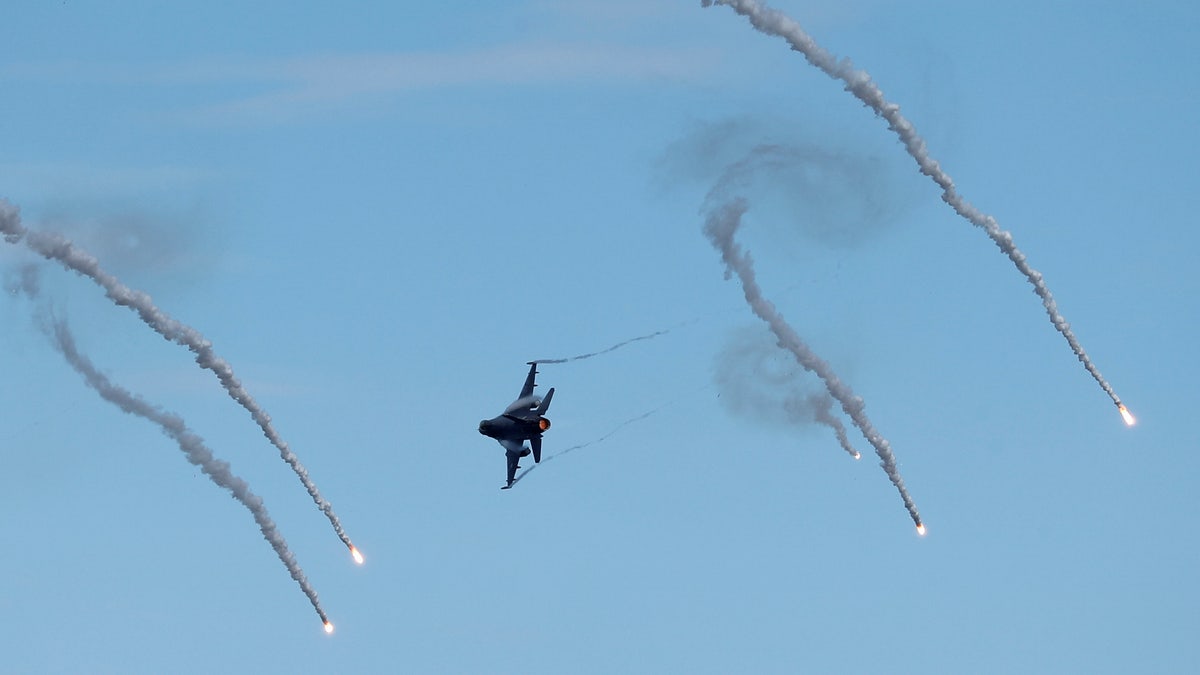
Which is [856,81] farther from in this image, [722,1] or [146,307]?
[146,307]

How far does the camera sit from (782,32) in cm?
19525

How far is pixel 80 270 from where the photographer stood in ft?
627

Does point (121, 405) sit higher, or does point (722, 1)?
point (722, 1)

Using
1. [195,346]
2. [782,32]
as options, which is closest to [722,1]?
[782,32]

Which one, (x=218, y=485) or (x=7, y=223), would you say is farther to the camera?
(x=218, y=485)

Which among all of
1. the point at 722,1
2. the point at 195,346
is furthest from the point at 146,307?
the point at 722,1

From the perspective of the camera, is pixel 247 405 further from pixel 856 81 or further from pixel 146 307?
pixel 856 81

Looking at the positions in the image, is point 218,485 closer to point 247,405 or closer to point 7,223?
point 247,405

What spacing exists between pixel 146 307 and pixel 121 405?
9.30 meters

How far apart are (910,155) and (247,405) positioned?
46.4 meters

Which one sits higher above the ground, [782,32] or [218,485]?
[782,32]

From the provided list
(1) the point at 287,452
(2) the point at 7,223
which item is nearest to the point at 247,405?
(1) the point at 287,452

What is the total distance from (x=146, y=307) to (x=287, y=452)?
13.9m

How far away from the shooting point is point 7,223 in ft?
616
